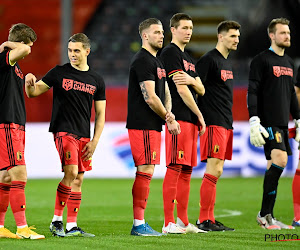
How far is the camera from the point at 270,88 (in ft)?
26.8

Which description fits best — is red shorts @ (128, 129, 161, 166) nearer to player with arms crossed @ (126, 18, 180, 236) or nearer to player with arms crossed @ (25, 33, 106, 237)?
player with arms crossed @ (126, 18, 180, 236)

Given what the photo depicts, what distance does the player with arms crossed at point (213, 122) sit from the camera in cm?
771

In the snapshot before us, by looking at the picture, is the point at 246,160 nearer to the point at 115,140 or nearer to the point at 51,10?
the point at 115,140

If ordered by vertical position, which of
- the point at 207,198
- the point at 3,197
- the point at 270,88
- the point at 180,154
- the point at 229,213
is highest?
the point at 270,88

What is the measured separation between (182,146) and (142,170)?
59cm

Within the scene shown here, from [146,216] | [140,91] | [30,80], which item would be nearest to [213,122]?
[140,91]

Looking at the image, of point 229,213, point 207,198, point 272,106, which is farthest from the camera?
point 229,213

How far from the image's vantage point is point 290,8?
68.7ft

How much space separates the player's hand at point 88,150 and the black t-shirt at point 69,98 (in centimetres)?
11

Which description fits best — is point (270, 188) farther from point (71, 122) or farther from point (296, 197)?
point (71, 122)

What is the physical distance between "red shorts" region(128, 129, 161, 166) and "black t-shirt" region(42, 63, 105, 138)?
0.50 metres

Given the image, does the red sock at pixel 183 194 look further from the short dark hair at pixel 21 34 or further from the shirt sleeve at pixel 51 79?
the short dark hair at pixel 21 34

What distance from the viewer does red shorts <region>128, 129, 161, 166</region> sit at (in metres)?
6.88

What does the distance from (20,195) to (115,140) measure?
31.5 feet
